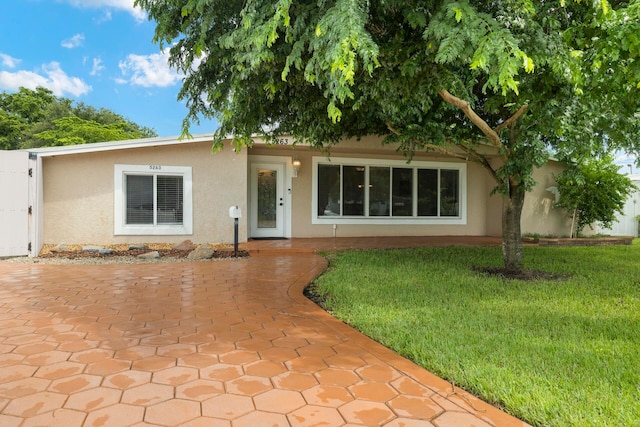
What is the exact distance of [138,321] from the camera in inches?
149

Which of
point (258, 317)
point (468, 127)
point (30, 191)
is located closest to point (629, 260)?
point (468, 127)

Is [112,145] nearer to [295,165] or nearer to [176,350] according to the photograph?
[295,165]

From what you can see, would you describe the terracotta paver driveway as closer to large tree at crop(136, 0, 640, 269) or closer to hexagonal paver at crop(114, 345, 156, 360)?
hexagonal paver at crop(114, 345, 156, 360)

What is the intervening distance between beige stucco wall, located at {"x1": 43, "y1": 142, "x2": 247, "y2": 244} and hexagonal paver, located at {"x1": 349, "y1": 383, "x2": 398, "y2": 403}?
7.30 meters

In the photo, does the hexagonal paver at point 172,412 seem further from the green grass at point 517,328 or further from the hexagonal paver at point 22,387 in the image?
the green grass at point 517,328

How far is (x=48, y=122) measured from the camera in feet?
78.4

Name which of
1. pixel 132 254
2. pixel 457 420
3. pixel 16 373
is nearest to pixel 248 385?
pixel 457 420

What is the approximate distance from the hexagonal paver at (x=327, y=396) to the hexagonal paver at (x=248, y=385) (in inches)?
11.2

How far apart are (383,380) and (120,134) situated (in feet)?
85.1

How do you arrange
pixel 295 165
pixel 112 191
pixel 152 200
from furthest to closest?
pixel 295 165 → pixel 152 200 → pixel 112 191

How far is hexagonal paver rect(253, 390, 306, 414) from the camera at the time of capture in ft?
7.18

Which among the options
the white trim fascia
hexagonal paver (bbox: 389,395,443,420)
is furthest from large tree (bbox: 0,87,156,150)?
hexagonal paver (bbox: 389,395,443,420)

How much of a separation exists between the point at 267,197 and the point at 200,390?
332 inches

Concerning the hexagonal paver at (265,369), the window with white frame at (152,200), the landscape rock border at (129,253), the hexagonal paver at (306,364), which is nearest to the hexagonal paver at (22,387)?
the hexagonal paver at (265,369)
